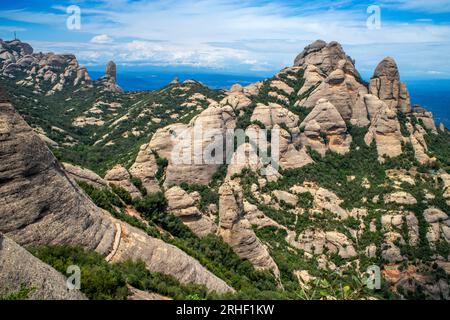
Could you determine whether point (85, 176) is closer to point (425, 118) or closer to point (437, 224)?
point (437, 224)

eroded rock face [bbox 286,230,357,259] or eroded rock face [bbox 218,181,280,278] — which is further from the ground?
eroded rock face [bbox 218,181,280,278]

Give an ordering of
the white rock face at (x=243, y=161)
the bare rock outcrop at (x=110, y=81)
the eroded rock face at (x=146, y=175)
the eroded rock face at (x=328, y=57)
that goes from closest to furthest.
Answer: the eroded rock face at (x=146, y=175), the white rock face at (x=243, y=161), the eroded rock face at (x=328, y=57), the bare rock outcrop at (x=110, y=81)

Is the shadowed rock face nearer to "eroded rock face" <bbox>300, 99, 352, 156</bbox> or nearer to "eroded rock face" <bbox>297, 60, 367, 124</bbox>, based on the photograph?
"eroded rock face" <bbox>300, 99, 352, 156</bbox>

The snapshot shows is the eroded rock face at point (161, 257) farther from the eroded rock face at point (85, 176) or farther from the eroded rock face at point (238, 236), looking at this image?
the eroded rock face at point (238, 236)

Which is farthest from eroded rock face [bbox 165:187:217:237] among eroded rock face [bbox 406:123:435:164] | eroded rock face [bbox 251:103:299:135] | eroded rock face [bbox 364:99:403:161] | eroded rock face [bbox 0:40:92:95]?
eroded rock face [bbox 0:40:92:95]

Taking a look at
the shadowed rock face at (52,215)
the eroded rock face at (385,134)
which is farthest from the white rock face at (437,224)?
the shadowed rock face at (52,215)

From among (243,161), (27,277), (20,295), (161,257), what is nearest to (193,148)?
(243,161)
